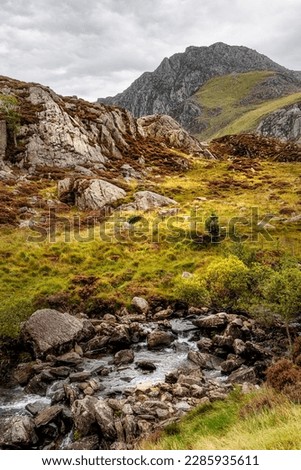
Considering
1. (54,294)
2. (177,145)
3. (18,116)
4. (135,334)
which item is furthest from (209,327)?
(177,145)

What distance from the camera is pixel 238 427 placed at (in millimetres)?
11461

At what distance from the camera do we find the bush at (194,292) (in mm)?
32750

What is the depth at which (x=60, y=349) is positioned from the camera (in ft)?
86.1

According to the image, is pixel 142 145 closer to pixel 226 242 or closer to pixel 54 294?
pixel 226 242

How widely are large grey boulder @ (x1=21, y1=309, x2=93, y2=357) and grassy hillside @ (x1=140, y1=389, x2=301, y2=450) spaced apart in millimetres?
13029

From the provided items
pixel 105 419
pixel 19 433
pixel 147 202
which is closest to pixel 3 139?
pixel 147 202

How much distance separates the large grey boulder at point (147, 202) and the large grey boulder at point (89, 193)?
9.82ft

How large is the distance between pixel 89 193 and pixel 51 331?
34344 millimetres

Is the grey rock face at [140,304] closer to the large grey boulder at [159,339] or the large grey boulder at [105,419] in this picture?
the large grey boulder at [159,339]

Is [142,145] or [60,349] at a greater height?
[142,145]

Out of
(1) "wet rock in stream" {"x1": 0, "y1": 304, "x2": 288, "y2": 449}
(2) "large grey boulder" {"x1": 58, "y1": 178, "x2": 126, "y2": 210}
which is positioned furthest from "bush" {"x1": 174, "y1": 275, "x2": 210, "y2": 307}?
(2) "large grey boulder" {"x1": 58, "y1": 178, "x2": 126, "y2": 210}

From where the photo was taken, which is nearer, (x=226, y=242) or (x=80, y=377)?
(x=80, y=377)

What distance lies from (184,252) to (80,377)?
23.0 m

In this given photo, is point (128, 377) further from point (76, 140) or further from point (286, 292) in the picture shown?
point (76, 140)
